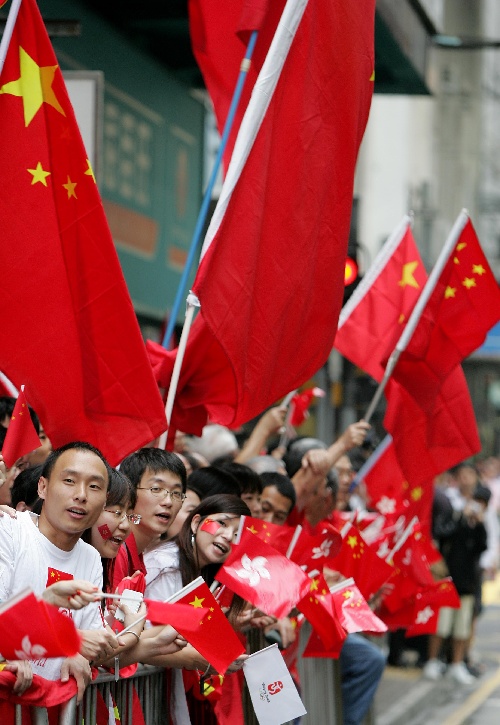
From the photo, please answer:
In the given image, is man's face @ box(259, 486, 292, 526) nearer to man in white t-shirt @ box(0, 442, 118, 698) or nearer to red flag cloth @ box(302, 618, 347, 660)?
red flag cloth @ box(302, 618, 347, 660)

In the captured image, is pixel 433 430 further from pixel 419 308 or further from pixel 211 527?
pixel 211 527

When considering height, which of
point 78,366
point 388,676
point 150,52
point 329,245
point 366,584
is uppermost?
point 150,52

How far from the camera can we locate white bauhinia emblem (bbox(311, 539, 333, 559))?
22.5ft

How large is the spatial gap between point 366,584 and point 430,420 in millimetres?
1544

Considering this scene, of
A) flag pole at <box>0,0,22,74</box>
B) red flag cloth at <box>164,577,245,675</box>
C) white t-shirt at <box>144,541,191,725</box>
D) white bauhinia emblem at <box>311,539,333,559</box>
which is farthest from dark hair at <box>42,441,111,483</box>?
white bauhinia emblem at <box>311,539,333,559</box>

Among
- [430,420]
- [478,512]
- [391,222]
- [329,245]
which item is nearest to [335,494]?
[430,420]

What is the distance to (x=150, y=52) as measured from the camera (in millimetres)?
14555

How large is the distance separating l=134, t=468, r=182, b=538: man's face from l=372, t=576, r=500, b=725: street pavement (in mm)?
4919

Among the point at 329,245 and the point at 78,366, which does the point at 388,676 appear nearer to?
the point at 329,245

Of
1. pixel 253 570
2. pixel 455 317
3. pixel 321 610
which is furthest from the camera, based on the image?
pixel 455 317

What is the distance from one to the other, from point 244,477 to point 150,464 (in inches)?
51.5

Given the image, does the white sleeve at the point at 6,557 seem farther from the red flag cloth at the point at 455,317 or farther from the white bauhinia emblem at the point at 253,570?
the red flag cloth at the point at 455,317

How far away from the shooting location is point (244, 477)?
720 cm

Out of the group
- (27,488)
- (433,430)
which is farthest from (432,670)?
(27,488)
